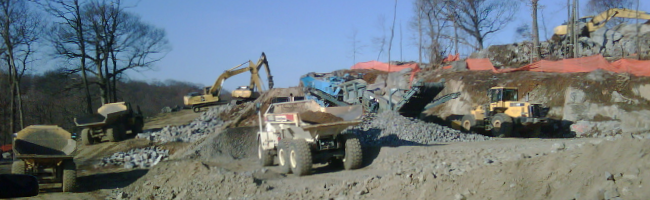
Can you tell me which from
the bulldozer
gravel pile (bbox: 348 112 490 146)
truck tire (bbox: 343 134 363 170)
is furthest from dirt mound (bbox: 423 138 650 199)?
the bulldozer

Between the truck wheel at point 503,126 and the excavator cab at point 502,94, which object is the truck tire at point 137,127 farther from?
the excavator cab at point 502,94

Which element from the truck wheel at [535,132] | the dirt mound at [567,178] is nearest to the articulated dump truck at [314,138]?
the dirt mound at [567,178]

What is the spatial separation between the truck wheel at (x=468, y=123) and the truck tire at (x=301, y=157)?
11783 millimetres

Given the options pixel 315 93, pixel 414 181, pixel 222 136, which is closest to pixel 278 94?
pixel 315 93

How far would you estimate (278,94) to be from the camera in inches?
1108

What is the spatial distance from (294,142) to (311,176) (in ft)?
2.80

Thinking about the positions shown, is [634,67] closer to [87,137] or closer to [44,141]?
[44,141]

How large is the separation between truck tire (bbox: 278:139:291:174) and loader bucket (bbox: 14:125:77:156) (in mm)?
5087

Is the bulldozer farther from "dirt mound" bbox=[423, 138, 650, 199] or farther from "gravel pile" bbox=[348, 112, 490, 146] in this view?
"dirt mound" bbox=[423, 138, 650, 199]

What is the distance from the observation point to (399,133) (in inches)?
602

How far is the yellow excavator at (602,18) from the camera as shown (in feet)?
113

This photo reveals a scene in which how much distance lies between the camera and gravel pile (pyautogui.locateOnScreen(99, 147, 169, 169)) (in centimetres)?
1591

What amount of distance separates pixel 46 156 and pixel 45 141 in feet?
4.55

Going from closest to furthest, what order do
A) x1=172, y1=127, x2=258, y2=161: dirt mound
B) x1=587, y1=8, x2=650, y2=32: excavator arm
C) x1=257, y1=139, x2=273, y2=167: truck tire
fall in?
x1=257, y1=139, x2=273, y2=167: truck tire, x1=172, y1=127, x2=258, y2=161: dirt mound, x1=587, y1=8, x2=650, y2=32: excavator arm
